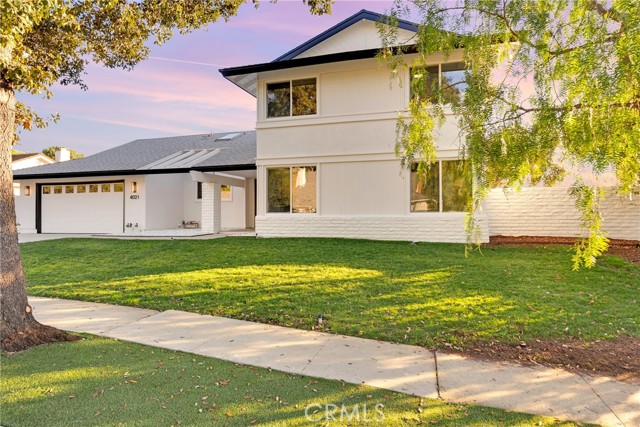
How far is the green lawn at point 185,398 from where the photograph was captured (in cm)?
282

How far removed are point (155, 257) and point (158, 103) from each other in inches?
486

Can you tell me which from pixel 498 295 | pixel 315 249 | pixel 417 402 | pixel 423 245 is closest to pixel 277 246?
pixel 315 249

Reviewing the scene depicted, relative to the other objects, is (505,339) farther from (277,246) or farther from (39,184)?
(39,184)

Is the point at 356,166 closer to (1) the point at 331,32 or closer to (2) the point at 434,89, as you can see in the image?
(1) the point at 331,32

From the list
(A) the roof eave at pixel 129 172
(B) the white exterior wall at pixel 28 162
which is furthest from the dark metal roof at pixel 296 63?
(B) the white exterior wall at pixel 28 162

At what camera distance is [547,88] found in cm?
406

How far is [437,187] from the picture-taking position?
11.1 metres

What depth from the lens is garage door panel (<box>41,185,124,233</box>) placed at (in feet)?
56.9

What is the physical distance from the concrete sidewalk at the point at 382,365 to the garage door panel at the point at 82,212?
43.0ft

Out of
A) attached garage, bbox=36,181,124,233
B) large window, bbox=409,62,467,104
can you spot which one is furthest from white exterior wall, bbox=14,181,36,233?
large window, bbox=409,62,467,104

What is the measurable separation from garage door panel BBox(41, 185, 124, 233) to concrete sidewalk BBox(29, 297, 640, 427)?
13121 millimetres

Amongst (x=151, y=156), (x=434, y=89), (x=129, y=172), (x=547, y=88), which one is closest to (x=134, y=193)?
(x=129, y=172)

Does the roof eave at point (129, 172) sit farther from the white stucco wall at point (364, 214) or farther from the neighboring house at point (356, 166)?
the white stucco wall at point (364, 214)

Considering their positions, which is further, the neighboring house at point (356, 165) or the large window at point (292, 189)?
the large window at point (292, 189)
